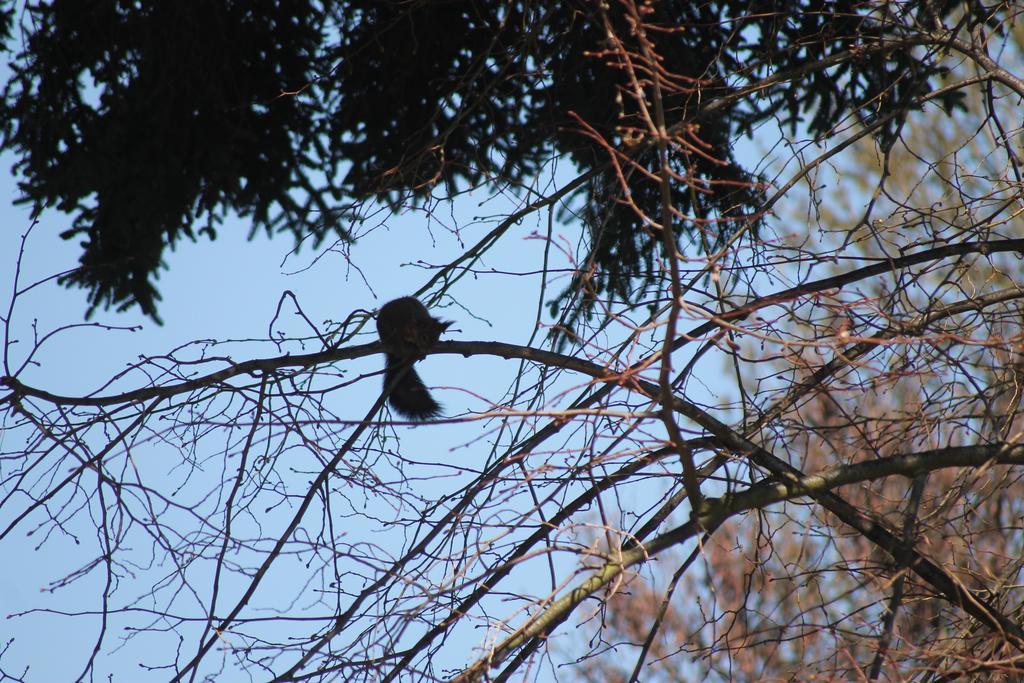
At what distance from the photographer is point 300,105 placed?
538cm

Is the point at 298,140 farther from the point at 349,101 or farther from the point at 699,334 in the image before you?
the point at 699,334

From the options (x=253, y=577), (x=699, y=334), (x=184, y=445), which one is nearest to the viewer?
(x=253, y=577)

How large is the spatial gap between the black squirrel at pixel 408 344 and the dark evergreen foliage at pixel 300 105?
0.57 m

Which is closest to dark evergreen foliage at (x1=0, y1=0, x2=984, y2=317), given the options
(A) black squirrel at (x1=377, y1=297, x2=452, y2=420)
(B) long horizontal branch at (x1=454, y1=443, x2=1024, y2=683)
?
(A) black squirrel at (x1=377, y1=297, x2=452, y2=420)

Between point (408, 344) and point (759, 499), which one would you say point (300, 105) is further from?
point (759, 499)

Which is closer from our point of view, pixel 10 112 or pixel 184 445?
pixel 184 445

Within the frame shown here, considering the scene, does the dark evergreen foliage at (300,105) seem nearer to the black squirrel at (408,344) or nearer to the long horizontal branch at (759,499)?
the black squirrel at (408,344)

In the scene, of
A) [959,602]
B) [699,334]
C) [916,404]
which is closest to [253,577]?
[699,334]

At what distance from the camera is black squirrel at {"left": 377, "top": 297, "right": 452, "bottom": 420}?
12.6ft

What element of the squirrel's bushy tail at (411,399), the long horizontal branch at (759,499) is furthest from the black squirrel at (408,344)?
the long horizontal branch at (759,499)

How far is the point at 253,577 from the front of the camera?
114 inches

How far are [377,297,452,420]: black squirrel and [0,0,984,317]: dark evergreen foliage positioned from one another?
572 millimetres

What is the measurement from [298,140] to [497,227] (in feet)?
6.07

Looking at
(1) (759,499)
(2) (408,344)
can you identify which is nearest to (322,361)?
(2) (408,344)
